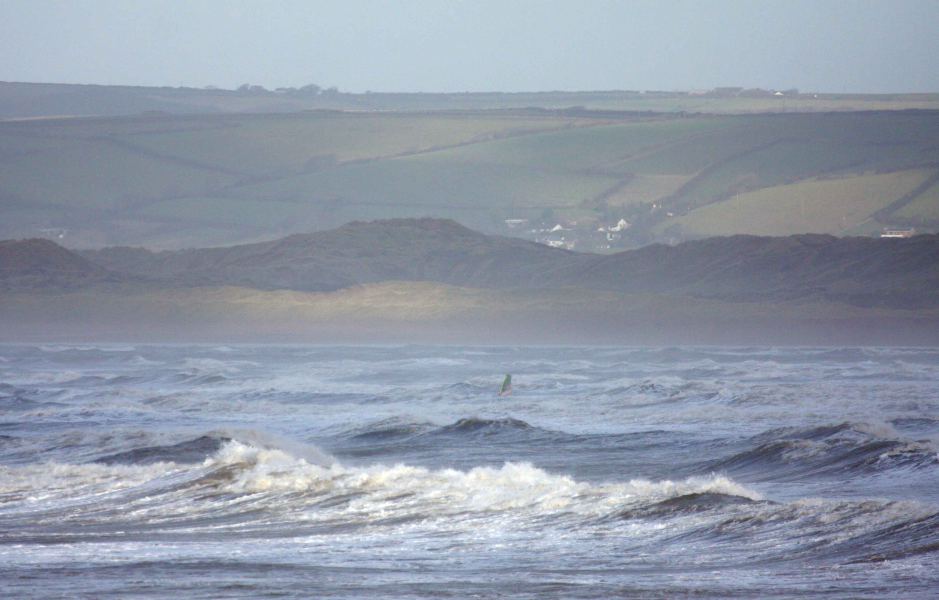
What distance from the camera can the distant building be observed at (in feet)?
183

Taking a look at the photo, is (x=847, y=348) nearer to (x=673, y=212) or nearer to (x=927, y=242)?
(x=927, y=242)

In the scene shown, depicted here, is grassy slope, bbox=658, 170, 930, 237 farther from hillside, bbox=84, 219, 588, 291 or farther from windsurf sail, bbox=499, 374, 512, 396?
windsurf sail, bbox=499, 374, 512, 396

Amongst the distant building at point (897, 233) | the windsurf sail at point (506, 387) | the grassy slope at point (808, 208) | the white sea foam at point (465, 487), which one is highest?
the grassy slope at point (808, 208)

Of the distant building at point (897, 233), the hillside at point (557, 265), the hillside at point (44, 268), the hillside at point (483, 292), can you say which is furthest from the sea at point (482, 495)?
the distant building at point (897, 233)

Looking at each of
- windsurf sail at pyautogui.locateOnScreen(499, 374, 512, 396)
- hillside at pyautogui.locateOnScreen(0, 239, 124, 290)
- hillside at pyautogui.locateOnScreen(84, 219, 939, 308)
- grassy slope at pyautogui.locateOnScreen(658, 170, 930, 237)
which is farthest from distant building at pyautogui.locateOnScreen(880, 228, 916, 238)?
windsurf sail at pyautogui.locateOnScreen(499, 374, 512, 396)

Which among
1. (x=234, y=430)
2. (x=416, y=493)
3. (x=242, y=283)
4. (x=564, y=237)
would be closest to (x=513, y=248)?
(x=564, y=237)

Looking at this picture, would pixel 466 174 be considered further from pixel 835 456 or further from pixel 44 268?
pixel 835 456

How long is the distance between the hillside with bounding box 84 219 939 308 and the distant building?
1284 millimetres

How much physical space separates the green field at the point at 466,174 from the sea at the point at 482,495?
36.4m

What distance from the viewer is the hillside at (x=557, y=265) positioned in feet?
171

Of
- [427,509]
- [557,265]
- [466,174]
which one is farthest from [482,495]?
[466,174]

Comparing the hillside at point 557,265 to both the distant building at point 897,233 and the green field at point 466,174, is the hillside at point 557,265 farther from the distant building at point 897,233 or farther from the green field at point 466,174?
the green field at point 466,174

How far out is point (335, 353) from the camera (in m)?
44.8

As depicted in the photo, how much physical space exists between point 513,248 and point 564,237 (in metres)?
4.24
